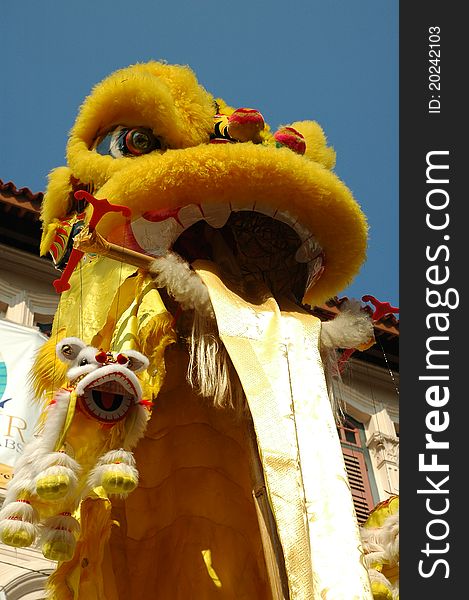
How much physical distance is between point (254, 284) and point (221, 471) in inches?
39.3

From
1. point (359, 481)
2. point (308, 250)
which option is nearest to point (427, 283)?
point (308, 250)

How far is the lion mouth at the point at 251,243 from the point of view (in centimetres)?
547

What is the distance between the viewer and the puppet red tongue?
4.53 metres

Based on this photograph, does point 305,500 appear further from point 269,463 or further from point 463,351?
point 463,351

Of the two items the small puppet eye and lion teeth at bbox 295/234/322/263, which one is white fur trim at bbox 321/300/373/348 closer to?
lion teeth at bbox 295/234/322/263

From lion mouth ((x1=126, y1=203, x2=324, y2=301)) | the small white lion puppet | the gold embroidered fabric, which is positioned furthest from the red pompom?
lion mouth ((x1=126, y1=203, x2=324, y2=301))

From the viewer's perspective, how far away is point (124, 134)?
228 inches

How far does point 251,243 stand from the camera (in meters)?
5.66

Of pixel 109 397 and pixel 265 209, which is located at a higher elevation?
pixel 265 209

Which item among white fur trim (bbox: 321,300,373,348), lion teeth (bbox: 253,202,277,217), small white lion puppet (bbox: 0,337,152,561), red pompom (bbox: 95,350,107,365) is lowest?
small white lion puppet (bbox: 0,337,152,561)

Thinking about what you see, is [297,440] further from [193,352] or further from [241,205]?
[241,205]

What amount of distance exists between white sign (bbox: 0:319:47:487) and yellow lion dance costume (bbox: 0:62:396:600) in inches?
71.5

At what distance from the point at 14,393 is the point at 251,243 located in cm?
272

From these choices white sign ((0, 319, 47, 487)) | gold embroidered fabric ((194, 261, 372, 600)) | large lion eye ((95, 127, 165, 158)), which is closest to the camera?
gold embroidered fabric ((194, 261, 372, 600))
